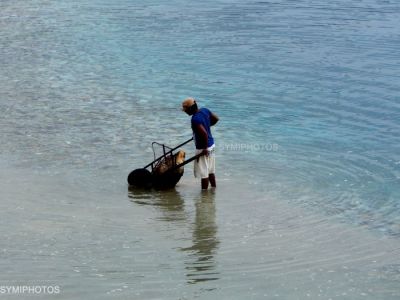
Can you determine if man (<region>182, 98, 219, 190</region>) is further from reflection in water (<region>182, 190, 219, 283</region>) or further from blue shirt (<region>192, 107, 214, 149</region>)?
reflection in water (<region>182, 190, 219, 283</region>)

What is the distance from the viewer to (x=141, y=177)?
1563cm

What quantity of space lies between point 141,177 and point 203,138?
1494 mm

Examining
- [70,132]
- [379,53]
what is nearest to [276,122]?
[70,132]

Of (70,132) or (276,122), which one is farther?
(276,122)

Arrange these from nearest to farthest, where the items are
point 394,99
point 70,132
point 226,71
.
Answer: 1. point 70,132
2. point 394,99
3. point 226,71

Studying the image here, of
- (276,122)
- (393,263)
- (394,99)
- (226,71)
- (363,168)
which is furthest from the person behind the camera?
(226,71)

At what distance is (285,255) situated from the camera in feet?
41.1

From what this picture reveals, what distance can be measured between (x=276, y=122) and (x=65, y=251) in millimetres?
9548

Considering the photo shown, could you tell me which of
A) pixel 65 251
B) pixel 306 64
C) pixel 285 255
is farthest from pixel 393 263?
pixel 306 64

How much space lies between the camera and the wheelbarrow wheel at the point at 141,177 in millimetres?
15617

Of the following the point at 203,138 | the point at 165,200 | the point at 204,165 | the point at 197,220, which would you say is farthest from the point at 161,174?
the point at 197,220

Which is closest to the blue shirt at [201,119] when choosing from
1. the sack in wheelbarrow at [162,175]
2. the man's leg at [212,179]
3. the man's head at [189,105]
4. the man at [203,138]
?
the man at [203,138]

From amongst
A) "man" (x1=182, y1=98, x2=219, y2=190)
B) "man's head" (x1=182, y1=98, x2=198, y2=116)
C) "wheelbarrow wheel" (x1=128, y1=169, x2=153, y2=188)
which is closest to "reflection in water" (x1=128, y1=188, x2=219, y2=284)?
"wheelbarrow wheel" (x1=128, y1=169, x2=153, y2=188)

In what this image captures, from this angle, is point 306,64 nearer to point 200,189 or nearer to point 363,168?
point 363,168
